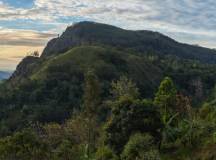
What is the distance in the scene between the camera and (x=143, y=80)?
193625 millimetres

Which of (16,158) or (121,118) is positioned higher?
(121,118)

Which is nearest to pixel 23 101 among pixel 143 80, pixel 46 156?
pixel 143 80

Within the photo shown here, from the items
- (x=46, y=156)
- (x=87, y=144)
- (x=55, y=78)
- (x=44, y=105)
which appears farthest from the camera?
(x=55, y=78)

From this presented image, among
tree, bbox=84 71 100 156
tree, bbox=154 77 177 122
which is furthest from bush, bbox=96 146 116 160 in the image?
tree, bbox=154 77 177 122

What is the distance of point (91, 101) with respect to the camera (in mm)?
73438

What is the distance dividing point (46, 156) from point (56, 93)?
376 feet

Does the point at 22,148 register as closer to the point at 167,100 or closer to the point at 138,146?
the point at 138,146

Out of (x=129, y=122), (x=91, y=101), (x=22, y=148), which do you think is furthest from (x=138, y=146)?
(x=91, y=101)

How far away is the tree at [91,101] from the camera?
7281 cm

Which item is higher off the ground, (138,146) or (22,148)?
(138,146)

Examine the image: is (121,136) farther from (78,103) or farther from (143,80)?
(143,80)

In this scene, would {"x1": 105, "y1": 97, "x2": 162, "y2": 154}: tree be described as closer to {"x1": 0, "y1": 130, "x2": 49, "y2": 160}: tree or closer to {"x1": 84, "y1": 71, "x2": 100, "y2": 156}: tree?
{"x1": 84, "y1": 71, "x2": 100, "y2": 156}: tree

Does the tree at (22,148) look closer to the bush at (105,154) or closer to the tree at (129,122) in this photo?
the bush at (105,154)

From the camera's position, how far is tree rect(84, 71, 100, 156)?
7281cm
